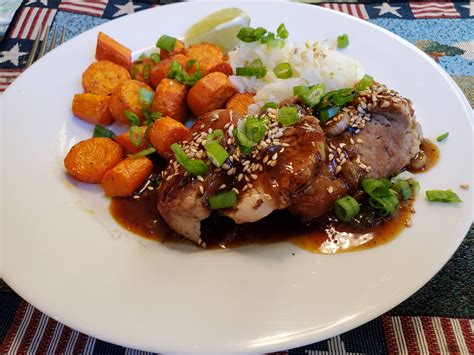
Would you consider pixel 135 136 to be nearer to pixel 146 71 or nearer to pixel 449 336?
pixel 146 71

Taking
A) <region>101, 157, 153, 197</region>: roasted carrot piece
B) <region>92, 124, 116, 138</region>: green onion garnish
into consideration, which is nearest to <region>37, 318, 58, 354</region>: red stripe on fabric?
<region>101, 157, 153, 197</region>: roasted carrot piece

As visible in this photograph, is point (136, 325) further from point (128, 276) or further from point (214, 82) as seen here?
point (214, 82)

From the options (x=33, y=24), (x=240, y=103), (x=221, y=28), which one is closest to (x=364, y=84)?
(x=240, y=103)

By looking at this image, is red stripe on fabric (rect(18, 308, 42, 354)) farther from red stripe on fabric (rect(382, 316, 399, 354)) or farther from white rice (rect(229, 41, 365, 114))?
white rice (rect(229, 41, 365, 114))

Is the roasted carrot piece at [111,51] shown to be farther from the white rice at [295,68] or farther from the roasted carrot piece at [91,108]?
the white rice at [295,68]

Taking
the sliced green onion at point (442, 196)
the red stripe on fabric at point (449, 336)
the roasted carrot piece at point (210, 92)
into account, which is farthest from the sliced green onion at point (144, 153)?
the red stripe on fabric at point (449, 336)

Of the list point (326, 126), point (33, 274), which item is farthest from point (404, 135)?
point (33, 274)
